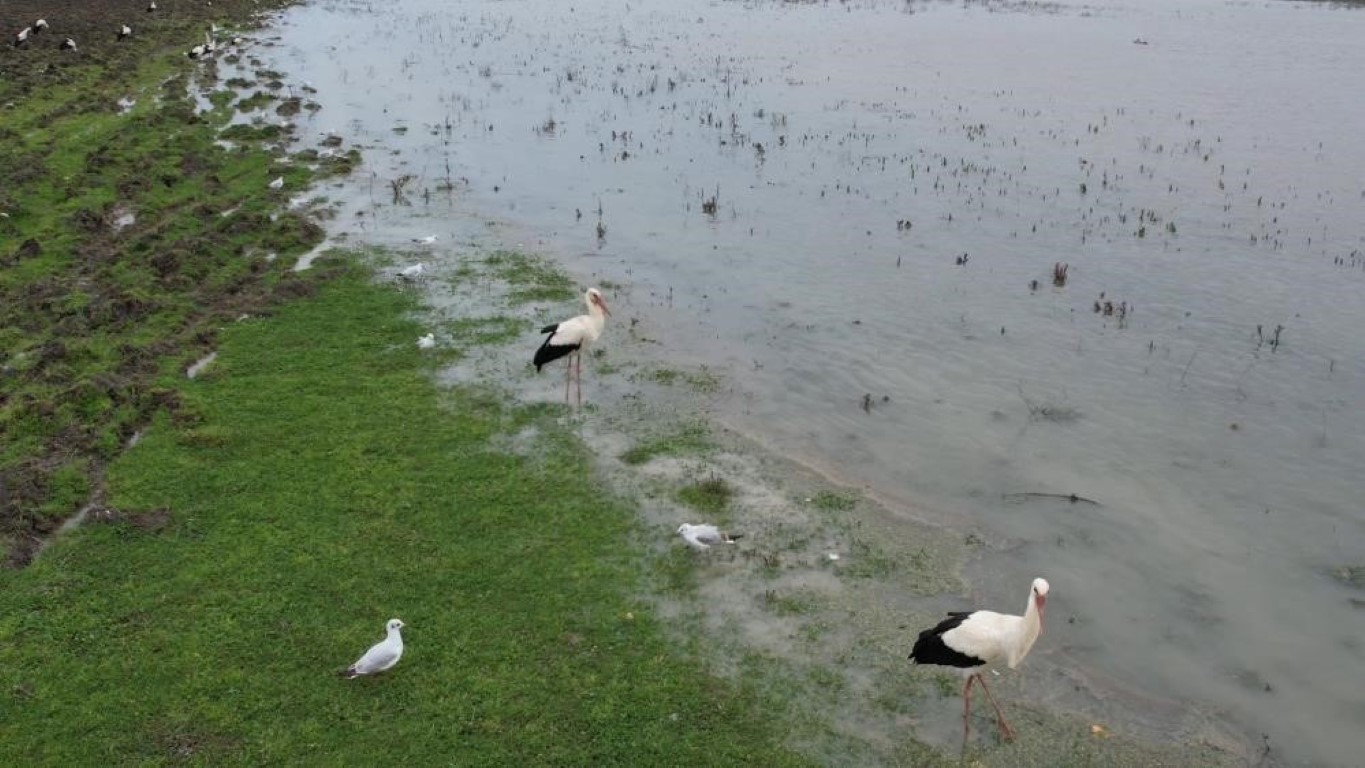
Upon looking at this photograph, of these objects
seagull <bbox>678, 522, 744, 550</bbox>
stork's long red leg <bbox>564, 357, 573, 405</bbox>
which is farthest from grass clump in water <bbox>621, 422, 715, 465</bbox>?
seagull <bbox>678, 522, 744, 550</bbox>

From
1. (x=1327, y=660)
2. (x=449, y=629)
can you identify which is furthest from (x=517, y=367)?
(x=1327, y=660)

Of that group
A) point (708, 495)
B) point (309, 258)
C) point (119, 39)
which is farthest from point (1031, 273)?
point (119, 39)

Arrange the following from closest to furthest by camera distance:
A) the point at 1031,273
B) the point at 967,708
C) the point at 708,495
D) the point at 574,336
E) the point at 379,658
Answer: the point at 967,708
the point at 379,658
the point at 708,495
the point at 574,336
the point at 1031,273

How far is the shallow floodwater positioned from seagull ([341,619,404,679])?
7040mm

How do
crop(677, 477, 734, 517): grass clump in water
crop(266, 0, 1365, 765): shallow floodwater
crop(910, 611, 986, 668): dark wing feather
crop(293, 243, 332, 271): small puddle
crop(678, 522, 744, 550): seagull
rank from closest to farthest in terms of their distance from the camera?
crop(910, 611, 986, 668): dark wing feather → crop(266, 0, 1365, 765): shallow floodwater → crop(678, 522, 744, 550): seagull → crop(677, 477, 734, 517): grass clump in water → crop(293, 243, 332, 271): small puddle

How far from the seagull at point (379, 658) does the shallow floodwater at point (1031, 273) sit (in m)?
7.04

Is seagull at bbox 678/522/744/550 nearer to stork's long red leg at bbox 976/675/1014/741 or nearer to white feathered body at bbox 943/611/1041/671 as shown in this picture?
white feathered body at bbox 943/611/1041/671

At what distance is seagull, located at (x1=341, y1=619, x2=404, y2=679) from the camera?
11.1 meters

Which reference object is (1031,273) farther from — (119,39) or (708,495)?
(119,39)

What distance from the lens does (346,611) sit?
12.4 m

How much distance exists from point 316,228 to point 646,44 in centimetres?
3266

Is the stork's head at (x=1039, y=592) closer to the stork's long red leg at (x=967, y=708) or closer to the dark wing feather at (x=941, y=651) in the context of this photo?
the dark wing feather at (x=941, y=651)

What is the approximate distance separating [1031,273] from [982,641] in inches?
577

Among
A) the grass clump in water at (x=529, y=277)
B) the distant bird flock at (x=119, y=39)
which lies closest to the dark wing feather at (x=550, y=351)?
the grass clump in water at (x=529, y=277)
